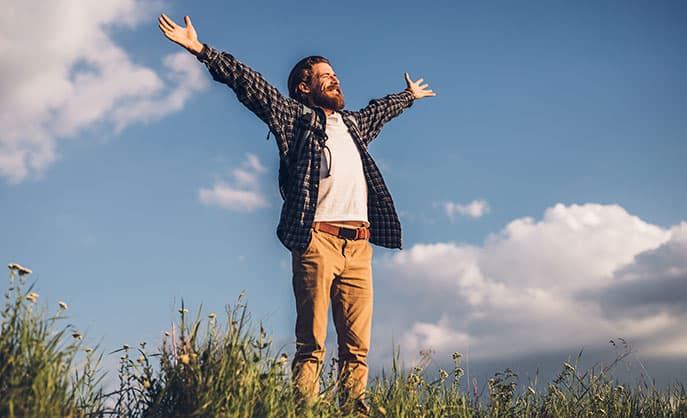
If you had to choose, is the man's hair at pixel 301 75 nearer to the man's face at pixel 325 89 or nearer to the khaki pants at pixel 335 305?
the man's face at pixel 325 89

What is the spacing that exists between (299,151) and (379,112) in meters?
1.51

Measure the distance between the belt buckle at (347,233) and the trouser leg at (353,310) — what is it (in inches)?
2.1

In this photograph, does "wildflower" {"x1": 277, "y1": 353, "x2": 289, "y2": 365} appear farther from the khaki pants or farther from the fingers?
the fingers

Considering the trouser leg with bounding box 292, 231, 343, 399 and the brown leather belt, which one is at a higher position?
the brown leather belt

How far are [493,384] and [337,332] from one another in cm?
172

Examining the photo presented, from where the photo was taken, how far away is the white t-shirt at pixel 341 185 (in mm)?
6402

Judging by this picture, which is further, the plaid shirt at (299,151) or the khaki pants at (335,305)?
the plaid shirt at (299,151)

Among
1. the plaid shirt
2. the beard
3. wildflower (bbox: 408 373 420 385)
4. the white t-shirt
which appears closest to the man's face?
the beard

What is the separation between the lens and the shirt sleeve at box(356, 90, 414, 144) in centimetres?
755

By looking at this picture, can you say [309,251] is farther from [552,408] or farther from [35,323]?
[552,408]

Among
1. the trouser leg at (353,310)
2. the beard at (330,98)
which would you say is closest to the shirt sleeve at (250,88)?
the beard at (330,98)

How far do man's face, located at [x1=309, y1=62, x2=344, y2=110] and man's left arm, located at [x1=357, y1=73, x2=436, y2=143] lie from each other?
19.5 inches

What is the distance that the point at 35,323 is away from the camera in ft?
14.6

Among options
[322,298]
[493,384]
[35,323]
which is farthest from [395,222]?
[35,323]
